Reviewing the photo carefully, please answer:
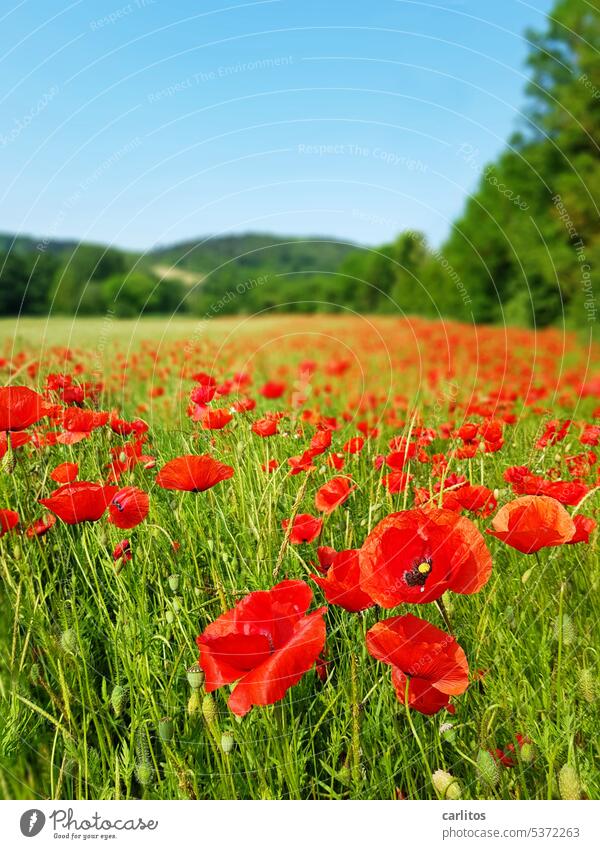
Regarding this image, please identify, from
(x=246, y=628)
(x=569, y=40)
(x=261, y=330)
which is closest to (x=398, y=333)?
(x=261, y=330)

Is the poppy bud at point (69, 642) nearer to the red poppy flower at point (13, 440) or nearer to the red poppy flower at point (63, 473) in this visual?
the red poppy flower at point (63, 473)

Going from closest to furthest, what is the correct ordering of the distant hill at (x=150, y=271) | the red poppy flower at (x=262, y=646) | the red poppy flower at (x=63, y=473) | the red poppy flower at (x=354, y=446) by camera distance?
the red poppy flower at (x=262, y=646) < the red poppy flower at (x=63, y=473) < the red poppy flower at (x=354, y=446) < the distant hill at (x=150, y=271)

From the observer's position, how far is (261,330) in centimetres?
884

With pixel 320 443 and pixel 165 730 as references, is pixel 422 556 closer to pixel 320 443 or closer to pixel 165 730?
pixel 165 730

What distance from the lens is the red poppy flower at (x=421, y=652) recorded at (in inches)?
48.2

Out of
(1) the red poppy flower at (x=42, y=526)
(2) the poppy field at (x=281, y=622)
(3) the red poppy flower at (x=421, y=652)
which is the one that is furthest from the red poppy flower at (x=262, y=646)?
(1) the red poppy flower at (x=42, y=526)

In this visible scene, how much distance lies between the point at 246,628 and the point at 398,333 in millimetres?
10533

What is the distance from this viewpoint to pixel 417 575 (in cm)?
128

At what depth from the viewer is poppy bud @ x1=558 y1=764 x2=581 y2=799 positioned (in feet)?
4.38

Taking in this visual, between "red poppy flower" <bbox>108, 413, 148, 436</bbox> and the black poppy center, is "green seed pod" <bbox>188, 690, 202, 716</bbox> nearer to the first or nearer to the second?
the black poppy center

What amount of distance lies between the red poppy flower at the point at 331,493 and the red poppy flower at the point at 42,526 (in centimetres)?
75

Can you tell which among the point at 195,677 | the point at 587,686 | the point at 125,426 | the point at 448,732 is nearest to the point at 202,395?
the point at 125,426

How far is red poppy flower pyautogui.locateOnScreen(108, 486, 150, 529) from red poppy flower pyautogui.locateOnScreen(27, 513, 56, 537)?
37 cm

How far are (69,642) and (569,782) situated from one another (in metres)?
1.08
